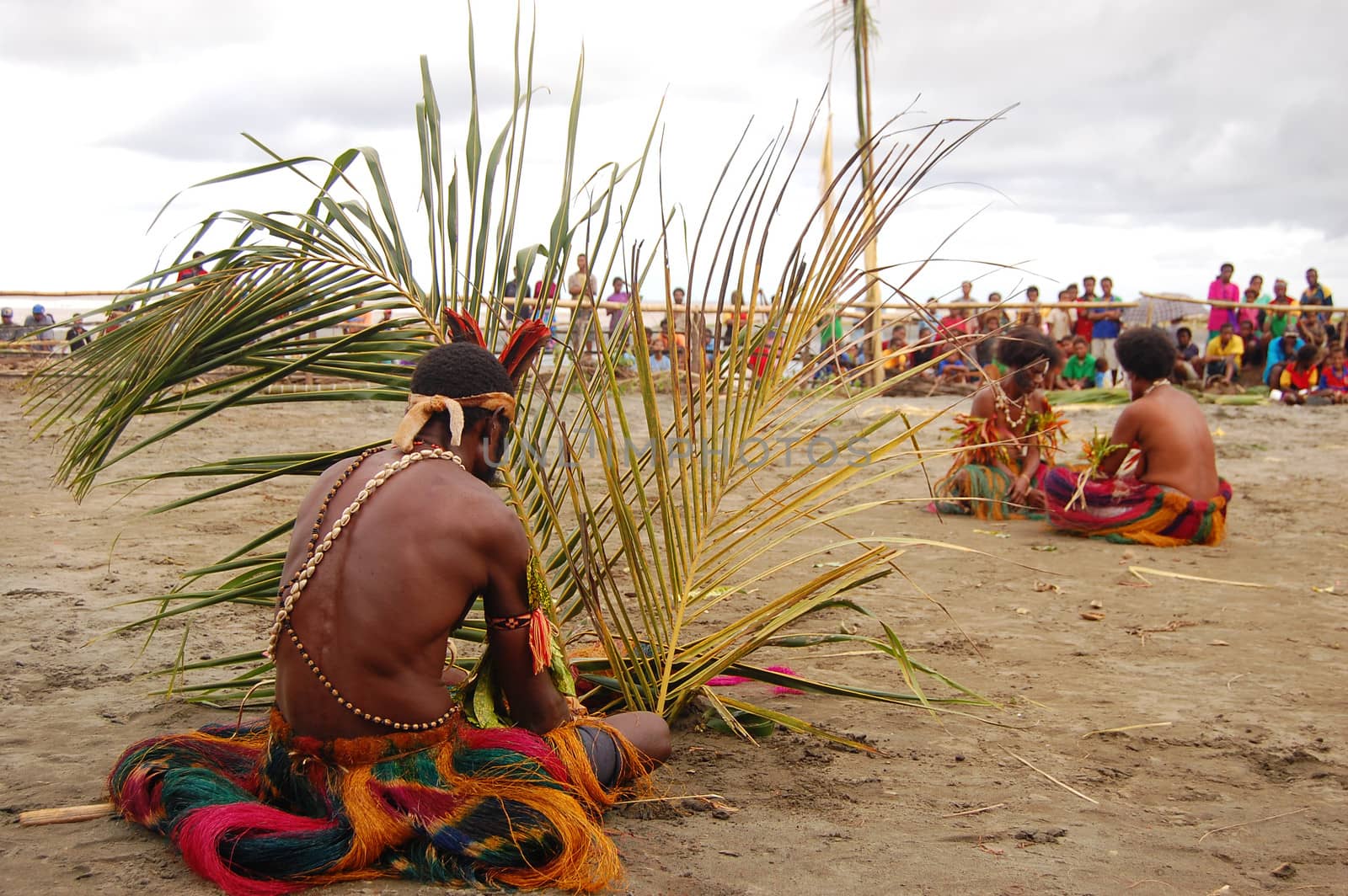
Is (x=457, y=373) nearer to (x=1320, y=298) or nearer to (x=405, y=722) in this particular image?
(x=405, y=722)

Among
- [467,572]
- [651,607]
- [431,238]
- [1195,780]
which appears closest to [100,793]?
[467,572]

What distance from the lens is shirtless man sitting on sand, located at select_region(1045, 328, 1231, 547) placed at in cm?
612

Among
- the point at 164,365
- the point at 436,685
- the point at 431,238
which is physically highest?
the point at 431,238

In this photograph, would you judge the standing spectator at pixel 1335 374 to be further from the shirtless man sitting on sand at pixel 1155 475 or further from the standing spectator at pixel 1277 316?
the shirtless man sitting on sand at pixel 1155 475

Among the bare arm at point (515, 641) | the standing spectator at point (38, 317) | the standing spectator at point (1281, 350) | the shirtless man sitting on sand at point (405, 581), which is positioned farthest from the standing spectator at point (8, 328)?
the standing spectator at point (1281, 350)

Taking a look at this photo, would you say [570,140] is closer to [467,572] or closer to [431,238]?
[431,238]

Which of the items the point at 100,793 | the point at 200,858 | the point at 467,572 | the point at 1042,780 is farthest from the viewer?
the point at 1042,780

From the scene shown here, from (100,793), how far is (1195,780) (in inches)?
109

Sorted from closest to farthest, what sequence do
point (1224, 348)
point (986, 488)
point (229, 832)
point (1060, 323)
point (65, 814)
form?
1. point (229, 832)
2. point (65, 814)
3. point (986, 488)
4. point (1224, 348)
5. point (1060, 323)

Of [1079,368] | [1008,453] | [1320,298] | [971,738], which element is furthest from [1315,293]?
[971,738]

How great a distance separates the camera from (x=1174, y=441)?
612cm

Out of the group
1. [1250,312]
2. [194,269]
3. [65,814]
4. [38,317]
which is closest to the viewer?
[65,814]

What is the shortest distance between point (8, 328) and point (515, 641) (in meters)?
13.0

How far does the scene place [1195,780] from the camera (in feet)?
9.71
